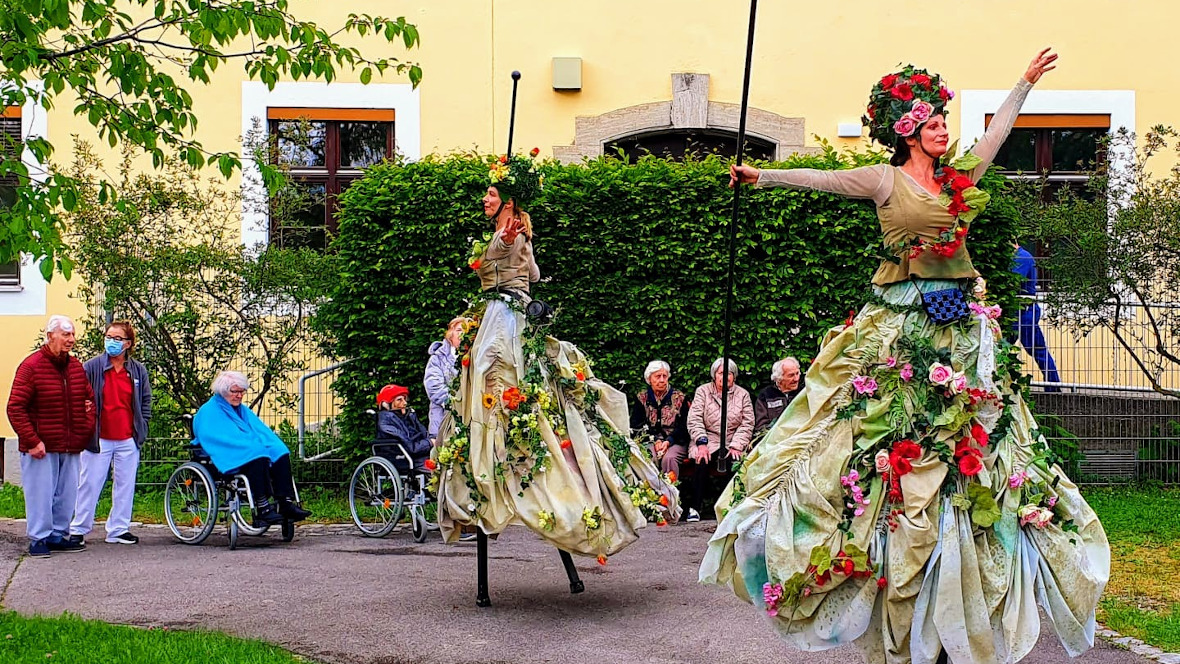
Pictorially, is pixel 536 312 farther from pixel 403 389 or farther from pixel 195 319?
pixel 195 319

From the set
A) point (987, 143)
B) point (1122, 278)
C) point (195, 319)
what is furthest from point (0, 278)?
point (987, 143)

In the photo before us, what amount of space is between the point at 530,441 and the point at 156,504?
611 centimetres

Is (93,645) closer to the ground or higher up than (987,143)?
closer to the ground

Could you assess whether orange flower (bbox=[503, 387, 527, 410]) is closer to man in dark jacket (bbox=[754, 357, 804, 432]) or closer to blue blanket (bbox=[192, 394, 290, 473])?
blue blanket (bbox=[192, 394, 290, 473])

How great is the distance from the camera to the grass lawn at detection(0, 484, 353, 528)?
11.8m

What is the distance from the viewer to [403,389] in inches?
441

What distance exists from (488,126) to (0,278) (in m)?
5.36

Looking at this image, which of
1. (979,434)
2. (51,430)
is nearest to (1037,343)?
(979,434)

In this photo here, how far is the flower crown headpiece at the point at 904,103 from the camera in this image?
5.59 m

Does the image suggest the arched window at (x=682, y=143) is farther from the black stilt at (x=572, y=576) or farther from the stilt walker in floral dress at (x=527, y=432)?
the black stilt at (x=572, y=576)

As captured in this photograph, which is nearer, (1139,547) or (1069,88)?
(1139,547)

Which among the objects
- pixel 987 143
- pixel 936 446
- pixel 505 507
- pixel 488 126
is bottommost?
pixel 505 507

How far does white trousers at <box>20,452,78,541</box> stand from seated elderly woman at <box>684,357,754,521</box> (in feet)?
15.1

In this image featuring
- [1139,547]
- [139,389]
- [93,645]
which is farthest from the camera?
[139,389]
